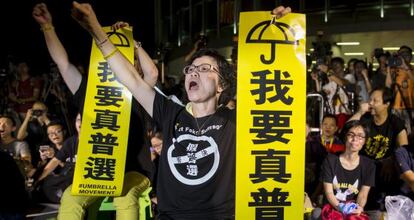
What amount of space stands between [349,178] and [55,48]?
2.70 metres

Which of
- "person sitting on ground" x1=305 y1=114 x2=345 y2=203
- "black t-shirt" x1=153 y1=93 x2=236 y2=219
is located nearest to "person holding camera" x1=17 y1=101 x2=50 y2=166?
"person sitting on ground" x1=305 y1=114 x2=345 y2=203

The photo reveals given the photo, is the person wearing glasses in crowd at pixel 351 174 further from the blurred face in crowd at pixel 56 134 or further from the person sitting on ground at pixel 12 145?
the person sitting on ground at pixel 12 145

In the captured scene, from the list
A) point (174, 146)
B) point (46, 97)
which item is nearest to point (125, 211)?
point (174, 146)

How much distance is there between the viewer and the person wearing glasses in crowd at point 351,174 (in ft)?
17.5

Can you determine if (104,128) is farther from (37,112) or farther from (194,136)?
(37,112)

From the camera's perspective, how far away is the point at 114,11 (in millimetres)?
14469

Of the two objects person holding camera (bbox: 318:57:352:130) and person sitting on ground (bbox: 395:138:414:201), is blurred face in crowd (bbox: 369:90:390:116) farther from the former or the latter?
person holding camera (bbox: 318:57:352:130)

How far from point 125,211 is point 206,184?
153 cm

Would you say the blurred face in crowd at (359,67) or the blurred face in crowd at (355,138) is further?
the blurred face in crowd at (359,67)

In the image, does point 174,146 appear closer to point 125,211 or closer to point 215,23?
point 125,211

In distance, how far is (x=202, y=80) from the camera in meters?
3.13

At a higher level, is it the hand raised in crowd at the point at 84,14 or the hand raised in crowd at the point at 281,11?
the hand raised in crowd at the point at 281,11

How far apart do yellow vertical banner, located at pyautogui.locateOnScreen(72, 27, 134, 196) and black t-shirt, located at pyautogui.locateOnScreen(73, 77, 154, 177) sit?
0.26ft

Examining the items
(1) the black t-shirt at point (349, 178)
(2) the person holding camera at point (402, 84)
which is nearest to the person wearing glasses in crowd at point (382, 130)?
(1) the black t-shirt at point (349, 178)
